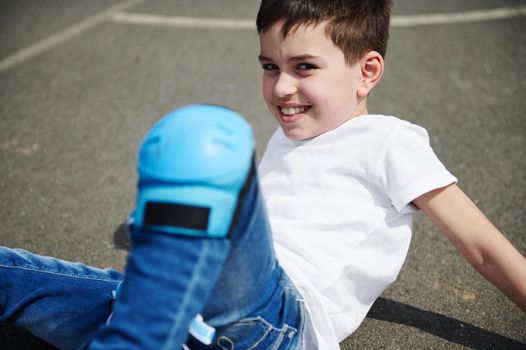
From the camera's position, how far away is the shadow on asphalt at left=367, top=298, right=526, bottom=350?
1.64 m

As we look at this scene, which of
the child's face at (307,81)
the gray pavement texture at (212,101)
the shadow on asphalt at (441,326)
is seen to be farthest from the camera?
the gray pavement texture at (212,101)

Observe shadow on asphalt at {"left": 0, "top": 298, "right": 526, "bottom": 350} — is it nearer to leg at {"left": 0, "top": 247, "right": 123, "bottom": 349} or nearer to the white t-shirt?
leg at {"left": 0, "top": 247, "right": 123, "bottom": 349}

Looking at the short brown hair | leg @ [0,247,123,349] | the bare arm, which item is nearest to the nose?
the short brown hair

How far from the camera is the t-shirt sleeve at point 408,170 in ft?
4.18

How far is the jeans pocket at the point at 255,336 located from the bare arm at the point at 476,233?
0.46 m

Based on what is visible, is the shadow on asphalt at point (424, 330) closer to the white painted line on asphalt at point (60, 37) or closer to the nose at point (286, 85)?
the nose at point (286, 85)

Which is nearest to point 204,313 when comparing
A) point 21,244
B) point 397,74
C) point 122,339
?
point 122,339

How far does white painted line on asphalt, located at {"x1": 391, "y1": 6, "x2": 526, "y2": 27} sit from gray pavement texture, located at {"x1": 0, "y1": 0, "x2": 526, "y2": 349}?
0.08 metres

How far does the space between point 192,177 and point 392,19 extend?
141 inches

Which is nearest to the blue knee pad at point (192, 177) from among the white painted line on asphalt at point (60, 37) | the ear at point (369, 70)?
the ear at point (369, 70)

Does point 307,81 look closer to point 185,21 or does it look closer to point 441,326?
point 441,326

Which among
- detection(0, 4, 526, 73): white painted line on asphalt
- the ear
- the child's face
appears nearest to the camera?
the child's face

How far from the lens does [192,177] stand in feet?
3.08

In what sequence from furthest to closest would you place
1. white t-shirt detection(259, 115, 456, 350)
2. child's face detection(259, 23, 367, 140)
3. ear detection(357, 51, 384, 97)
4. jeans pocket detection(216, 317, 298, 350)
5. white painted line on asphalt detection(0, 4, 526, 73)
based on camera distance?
white painted line on asphalt detection(0, 4, 526, 73) → ear detection(357, 51, 384, 97) → child's face detection(259, 23, 367, 140) → white t-shirt detection(259, 115, 456, 350) → jeans pocket detection(216, 317, 298, 350)
